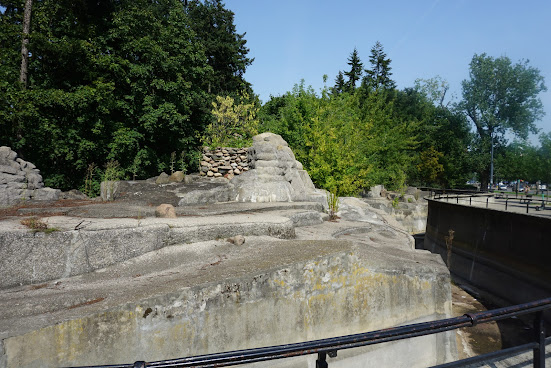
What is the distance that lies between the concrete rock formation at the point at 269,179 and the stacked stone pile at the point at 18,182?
5222 millimetres

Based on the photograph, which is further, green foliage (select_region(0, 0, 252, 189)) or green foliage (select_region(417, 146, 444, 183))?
green foliage (select_region(417, 146, 444, 183))

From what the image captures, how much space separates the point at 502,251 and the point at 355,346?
45.2 feet

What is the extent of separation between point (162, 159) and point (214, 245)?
15784mm

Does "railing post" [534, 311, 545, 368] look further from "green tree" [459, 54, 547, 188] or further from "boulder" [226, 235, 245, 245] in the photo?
"green tree" [459, 54, 547, 188]

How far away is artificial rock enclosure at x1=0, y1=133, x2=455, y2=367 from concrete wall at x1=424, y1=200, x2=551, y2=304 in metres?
6.82

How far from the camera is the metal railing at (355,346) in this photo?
1436 mm

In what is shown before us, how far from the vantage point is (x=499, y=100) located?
1610 inches

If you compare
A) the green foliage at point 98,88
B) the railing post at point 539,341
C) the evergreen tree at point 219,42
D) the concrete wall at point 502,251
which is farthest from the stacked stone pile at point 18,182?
the evergreen tree at point 219,42

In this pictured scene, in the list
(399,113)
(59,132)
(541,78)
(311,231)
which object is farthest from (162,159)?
(541,78)

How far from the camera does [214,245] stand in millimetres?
5676

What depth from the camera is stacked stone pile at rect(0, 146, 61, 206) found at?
27.7 ft

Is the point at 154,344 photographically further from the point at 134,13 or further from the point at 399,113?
the point at 399,113

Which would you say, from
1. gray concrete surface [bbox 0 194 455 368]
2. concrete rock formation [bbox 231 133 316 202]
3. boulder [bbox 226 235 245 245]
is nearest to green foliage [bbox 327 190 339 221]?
concrete rock formation [bbox 231 133 316 202]

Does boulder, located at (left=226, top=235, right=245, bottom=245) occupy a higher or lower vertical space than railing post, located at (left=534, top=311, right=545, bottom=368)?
lower
